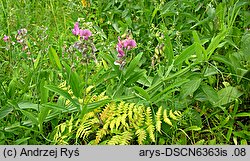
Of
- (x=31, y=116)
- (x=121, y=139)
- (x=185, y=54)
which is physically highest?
(x=185, y=54)

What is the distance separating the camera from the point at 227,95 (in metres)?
2.16

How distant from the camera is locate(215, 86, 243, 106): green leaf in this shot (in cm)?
213

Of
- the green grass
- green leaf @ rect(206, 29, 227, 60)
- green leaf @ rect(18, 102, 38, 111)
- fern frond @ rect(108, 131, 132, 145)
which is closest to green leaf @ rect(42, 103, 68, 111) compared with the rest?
the green grass

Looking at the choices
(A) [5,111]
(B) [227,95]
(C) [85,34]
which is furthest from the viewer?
(B) [227,95]

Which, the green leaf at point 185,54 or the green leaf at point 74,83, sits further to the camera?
the green leaf at point 185,54

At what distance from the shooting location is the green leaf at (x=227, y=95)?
2.13m

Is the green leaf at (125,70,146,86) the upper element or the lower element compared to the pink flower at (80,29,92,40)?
lower

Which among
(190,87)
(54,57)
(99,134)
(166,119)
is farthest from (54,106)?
(190,87)

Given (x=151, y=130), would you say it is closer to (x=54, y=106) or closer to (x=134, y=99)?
(x=134, y=99)

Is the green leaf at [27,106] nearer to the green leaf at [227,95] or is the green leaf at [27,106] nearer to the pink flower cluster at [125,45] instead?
the pink flower cluster at [125,45]

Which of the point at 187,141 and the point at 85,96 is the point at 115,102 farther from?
the point at 187,141

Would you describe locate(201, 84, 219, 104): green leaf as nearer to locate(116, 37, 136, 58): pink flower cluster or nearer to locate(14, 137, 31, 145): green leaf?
locate(116, 37, 136, 58): pink flower cluster

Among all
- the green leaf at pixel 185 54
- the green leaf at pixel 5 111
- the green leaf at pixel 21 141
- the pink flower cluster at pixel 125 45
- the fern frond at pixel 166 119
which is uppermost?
the pink flower cluster at pixel 125 45

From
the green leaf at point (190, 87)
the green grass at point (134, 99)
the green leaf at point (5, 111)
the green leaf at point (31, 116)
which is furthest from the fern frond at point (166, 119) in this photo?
the green leaf at point (5, 111)
